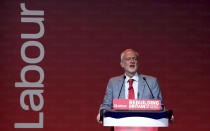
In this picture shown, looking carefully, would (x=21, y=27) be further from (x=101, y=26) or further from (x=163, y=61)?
(x=163, y=61)

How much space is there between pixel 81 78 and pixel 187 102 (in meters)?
1.58

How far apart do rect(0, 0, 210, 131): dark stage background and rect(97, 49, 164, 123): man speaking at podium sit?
1635 mm

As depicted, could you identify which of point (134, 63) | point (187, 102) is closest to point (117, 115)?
point (134, 63)

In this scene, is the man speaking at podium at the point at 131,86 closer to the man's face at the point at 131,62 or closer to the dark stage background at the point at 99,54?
the man's face at the point at 131,62

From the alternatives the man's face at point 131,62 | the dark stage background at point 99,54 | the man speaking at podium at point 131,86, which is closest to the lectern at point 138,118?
the man speaking at podium at point 131,86

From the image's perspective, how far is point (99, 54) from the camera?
4.72 meters

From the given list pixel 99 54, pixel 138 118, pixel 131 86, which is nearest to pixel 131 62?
pixel 131 86

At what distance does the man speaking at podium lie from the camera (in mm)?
2947

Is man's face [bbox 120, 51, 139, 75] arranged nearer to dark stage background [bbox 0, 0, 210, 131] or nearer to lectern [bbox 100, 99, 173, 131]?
lectern [bbox 100, 99, 173, 131]

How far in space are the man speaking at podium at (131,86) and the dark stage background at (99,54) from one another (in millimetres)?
1635

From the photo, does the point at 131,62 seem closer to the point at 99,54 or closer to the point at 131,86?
the point at 131,86

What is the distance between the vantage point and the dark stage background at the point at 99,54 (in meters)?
4.63

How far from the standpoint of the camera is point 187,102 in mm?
4738

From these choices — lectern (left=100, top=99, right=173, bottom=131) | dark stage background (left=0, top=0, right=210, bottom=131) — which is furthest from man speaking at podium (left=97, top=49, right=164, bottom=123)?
dark stage background (left=0, top=0, right=210, bottom=131)
